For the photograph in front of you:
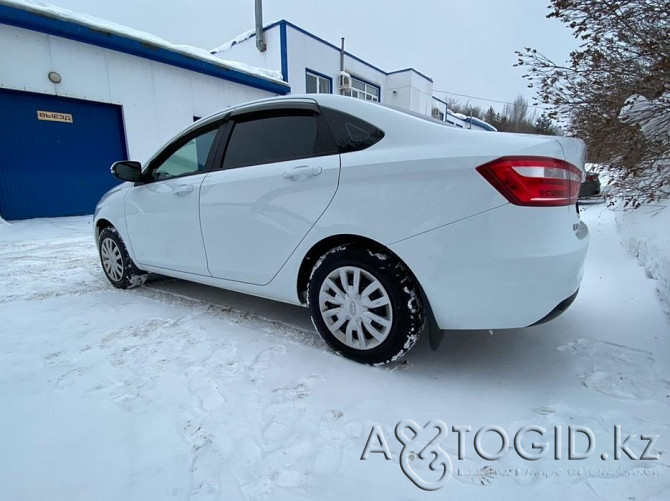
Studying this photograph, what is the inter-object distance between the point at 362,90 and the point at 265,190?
16807 mm

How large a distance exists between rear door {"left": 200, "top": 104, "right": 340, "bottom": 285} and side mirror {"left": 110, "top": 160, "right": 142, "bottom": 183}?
915 millimetres

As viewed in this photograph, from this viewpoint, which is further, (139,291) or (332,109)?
(139,291)

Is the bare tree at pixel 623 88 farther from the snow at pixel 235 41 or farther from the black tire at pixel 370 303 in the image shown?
the snow at pixel 235 41

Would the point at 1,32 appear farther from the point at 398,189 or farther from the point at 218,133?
the point at 398,189

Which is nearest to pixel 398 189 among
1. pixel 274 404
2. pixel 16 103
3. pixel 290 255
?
pixel 290 255

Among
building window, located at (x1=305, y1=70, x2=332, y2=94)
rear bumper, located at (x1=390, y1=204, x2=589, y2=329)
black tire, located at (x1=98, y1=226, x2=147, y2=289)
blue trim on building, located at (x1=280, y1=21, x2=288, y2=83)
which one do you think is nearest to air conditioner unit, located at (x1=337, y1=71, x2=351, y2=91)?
building window, located at (x1=305, y1=70, x2=332, y2=94)

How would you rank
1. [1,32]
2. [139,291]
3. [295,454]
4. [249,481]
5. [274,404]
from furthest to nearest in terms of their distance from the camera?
[1,32], [139,291], [274,404], [295,454], [249,481]

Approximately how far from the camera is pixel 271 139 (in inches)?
93.0

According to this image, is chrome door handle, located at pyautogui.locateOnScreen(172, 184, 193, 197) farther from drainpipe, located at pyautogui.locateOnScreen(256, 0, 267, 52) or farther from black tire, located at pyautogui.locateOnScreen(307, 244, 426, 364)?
drainpipe, located at pyautogui.locateOnScreen(256, 0, 267, 52)

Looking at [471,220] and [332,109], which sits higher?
[332,109]

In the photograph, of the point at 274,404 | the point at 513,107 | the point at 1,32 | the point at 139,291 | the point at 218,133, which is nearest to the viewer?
the point at 274,404

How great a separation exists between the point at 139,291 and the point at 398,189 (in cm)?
291

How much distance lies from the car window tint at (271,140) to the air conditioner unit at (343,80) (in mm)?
13713

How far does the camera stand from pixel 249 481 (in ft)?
4.35
